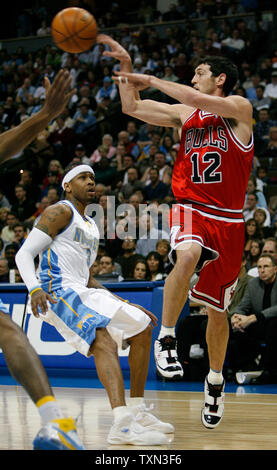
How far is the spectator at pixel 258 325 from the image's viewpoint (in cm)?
824

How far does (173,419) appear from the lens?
19.0 ft

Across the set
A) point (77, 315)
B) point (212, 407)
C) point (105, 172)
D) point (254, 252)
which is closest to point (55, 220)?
point (77, 315)

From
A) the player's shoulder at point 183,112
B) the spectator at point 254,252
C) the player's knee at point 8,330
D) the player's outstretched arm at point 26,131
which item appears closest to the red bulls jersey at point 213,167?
the player's shoulder at point 183,112

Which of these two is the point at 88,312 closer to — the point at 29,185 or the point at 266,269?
the point at 266,269

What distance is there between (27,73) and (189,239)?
1531 cm

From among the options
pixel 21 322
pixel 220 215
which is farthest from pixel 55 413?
pixel 21 322

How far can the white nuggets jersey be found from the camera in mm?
4914

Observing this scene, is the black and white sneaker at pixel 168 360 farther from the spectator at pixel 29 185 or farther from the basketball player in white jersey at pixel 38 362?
the spectator at pixel 29 185

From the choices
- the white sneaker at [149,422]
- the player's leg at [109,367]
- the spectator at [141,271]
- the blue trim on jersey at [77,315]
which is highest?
the blue trim on jersey at [77,315]

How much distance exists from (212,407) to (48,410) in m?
2.41

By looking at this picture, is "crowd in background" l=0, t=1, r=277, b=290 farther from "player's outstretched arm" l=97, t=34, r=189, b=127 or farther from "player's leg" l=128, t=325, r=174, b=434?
"player's leg" l=128, t=325, r=174, b=434

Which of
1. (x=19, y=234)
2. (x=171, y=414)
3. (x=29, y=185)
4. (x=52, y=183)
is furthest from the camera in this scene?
(x=29, y=185)

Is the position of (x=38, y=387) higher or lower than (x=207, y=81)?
lower

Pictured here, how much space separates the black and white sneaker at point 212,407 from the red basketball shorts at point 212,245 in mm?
659
